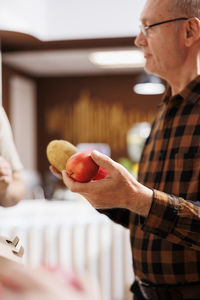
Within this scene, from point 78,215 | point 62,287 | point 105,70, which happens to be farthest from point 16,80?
point 62,287

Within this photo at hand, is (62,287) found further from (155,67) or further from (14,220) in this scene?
(14,220)

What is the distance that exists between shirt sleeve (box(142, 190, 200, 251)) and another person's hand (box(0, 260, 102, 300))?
670 mm

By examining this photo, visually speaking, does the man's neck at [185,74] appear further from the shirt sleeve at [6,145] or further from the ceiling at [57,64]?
the ceiling at [57,64]

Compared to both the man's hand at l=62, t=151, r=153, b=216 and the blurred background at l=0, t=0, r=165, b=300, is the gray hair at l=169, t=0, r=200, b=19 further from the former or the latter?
the blurred background at l=0, t=0, r=165, b=300

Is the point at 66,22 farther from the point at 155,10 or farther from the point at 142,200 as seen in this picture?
the point at 142,200

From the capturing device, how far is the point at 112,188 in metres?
0.91

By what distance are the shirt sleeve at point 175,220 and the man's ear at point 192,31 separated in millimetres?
468

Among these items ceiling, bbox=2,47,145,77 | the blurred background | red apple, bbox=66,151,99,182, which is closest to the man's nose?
red apple, bbox=66,151,99,182

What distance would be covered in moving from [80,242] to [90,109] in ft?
15.2

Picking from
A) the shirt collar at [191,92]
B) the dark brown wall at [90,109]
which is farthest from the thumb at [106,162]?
the dark brown wall at [90,109]

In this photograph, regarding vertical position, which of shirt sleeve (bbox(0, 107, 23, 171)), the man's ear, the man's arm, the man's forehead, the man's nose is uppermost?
the man's forehead

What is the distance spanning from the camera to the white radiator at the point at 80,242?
2918 mm

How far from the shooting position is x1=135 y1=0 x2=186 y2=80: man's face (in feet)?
4.00

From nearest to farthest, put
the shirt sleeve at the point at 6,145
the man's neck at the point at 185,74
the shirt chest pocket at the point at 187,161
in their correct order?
the shirt chest pocket at the point at 187,161 < the man's neck at the point at 185,74 < the shirt sleeve at the point at 6,145
